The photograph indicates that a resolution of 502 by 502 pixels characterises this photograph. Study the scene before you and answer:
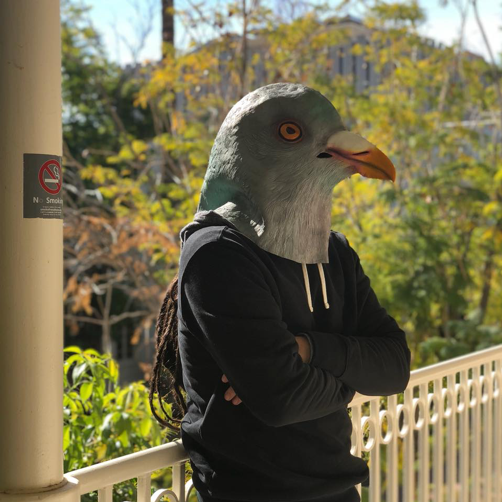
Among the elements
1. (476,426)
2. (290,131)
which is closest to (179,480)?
(290,131)

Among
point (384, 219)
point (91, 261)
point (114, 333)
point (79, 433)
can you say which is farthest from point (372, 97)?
point (114, 333)

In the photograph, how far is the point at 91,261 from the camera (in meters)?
7.59

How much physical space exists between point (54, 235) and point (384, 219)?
5.41 meters

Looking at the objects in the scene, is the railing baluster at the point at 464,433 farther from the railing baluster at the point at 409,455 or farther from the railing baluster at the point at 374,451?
the railing baluster at the point at 374,451

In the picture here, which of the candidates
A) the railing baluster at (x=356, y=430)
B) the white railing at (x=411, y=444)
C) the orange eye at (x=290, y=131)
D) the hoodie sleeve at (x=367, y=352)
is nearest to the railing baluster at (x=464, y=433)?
the white railing at (x=411, y=444)

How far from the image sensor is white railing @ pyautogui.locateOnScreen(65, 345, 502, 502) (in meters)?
1.40

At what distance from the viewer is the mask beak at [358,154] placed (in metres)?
1.44

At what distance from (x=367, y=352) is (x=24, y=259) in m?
0.72

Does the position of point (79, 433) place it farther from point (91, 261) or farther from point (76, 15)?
point (76, 15)

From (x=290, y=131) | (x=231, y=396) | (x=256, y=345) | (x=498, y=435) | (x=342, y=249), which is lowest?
(x=498, y=435)

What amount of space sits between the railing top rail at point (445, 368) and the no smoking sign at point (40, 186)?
3.27 ft

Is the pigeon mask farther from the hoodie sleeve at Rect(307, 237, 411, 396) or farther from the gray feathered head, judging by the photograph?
the hoodie sleeve at Rect(307, 237, 411, 396)

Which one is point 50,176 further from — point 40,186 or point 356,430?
point 356,430

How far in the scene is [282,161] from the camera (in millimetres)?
1443
